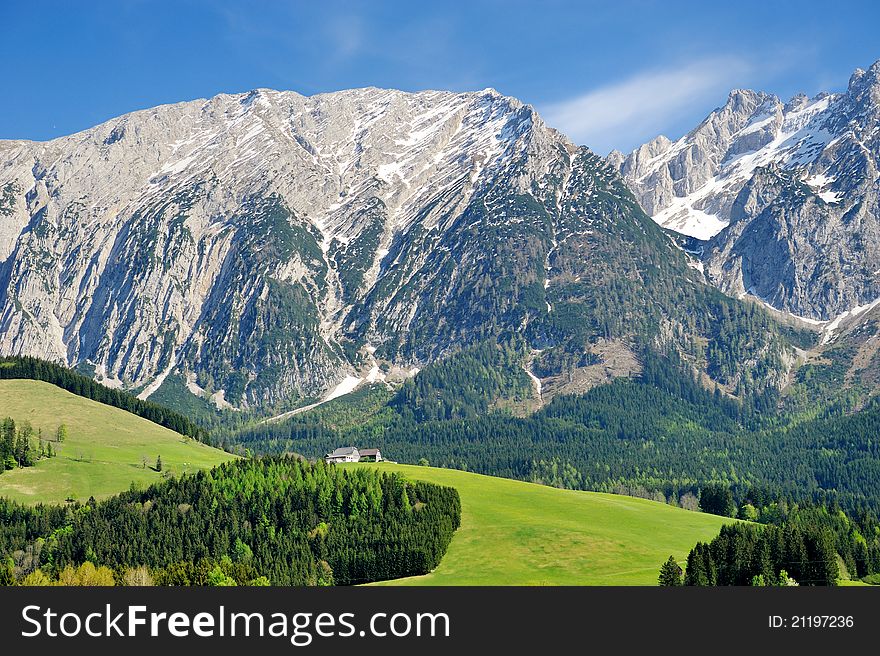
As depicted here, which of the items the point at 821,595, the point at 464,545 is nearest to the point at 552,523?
the point at 464,545

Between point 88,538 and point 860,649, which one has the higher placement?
point 88,538

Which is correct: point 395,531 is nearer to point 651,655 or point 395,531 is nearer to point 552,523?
point 552,523

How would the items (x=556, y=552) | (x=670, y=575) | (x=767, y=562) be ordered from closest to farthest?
(x=670, y=575) → (x=767, y=562) → (x=556, y=552)

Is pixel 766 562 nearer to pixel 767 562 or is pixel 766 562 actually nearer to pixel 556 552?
pixel 767 562

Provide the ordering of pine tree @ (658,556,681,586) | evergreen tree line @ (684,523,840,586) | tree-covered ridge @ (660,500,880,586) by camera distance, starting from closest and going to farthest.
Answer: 1. pine tree @ (658,556,681,586)
2. tree-covered ridge @ (660,500,880,586)
3. evergreen tree line @ (684,523,840,586)

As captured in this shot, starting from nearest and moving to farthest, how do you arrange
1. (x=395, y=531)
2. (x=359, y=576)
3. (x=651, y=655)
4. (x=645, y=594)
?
(x=651, y=655) < (x=645, y=594) < (x=359, y=576) < (x=395, y=531)

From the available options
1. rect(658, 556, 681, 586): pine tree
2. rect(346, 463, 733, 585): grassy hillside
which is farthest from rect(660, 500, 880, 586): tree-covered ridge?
rect(346, 463, 733, 585): grassy hillside

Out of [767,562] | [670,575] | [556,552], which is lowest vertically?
[670,575]

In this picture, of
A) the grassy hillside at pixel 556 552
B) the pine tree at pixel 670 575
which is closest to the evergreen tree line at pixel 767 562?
the pine tree at pixel 670 575

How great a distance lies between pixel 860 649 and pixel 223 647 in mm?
42106

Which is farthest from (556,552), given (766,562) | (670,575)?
(766,562)

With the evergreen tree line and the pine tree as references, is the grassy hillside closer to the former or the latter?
the pine tree

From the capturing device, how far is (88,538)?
A: 199 meters

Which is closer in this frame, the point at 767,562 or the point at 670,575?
the point at 670,575
